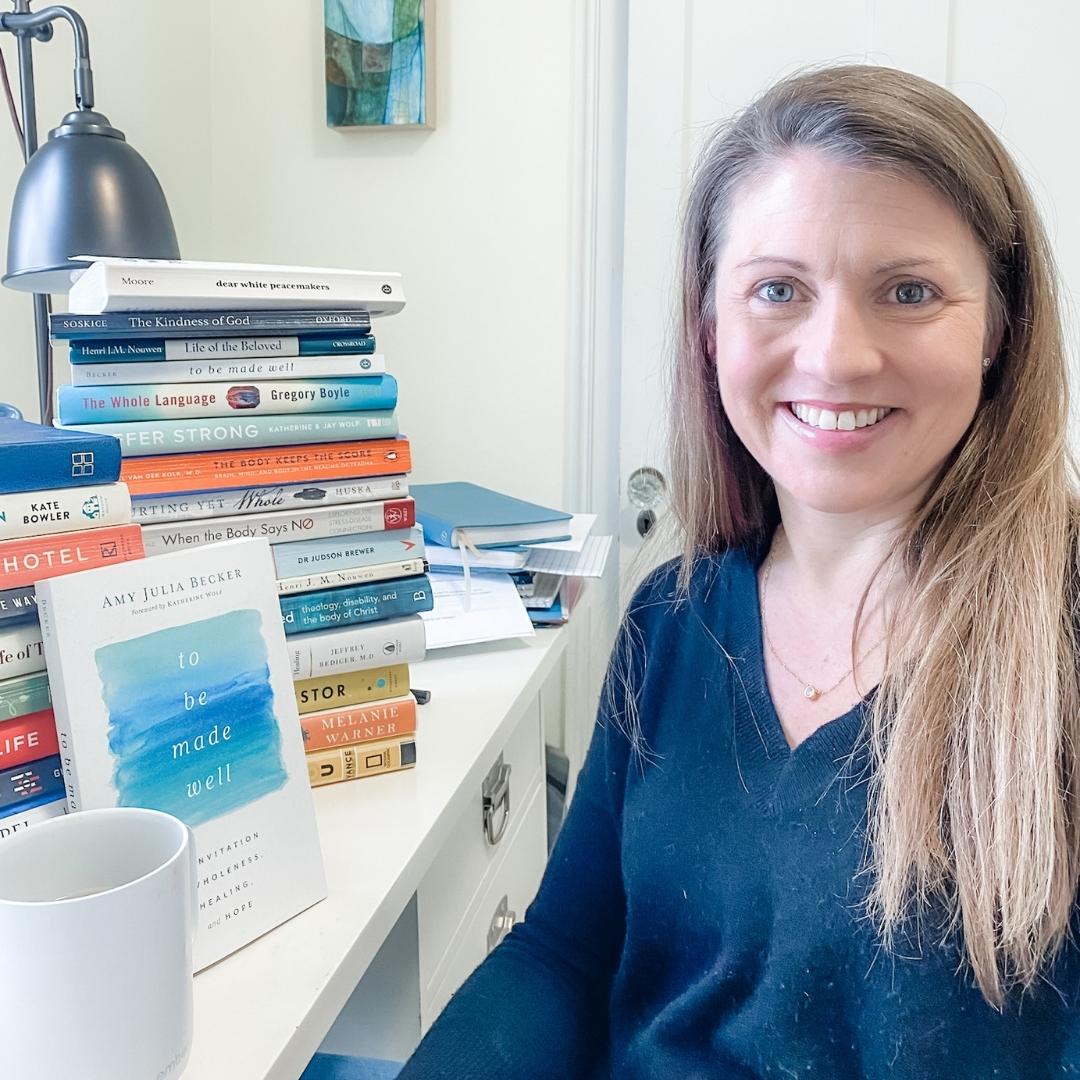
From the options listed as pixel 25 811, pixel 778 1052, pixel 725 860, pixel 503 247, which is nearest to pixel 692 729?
pixel 725 860

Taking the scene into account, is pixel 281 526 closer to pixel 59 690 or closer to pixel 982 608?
pixel 59 690

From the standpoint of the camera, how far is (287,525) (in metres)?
0.81

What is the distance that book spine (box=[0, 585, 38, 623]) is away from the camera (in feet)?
1.69

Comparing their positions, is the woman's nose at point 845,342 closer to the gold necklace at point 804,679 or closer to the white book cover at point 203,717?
the gold necklace at point 804,679

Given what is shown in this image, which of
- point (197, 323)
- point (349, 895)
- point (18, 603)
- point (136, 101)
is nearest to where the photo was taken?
point (18, 603)

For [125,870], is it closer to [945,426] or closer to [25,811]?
[25,811]

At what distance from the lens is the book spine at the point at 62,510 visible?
0.52 m

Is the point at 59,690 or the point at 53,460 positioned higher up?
the point at 53,460

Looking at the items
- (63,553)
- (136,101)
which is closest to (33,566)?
(63,553)

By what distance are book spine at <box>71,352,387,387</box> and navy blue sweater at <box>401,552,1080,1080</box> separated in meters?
0.33

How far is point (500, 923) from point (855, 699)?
1.91ft

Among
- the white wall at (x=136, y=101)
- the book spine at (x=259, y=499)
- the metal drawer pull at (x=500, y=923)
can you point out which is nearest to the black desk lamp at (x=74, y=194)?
the white wall at (x=136, y=101)

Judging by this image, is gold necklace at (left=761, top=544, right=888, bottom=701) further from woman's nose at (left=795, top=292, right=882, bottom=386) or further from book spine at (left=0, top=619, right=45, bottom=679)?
book spine at (left=0, top=619, right=45, bottom=679)

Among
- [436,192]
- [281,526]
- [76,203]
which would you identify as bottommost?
[281,526]
